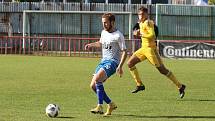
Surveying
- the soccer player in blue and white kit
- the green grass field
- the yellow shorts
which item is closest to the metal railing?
the green grass field

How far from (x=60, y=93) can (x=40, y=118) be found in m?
4.49

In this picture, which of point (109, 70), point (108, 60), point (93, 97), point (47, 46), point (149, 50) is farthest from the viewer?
point (47, 46)

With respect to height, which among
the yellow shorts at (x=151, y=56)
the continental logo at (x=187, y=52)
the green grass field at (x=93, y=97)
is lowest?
the continental logo at (x=187, y=52)

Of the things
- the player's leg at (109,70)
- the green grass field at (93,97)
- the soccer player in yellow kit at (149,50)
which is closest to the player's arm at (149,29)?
the soccer player in yellow kit at (149,50)

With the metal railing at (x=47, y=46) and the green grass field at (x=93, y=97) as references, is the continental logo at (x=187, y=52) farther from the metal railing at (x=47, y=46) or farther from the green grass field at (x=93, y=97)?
the green grass field at (x=93, y=97)

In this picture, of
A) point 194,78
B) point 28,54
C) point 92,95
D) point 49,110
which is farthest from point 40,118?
point 28,54

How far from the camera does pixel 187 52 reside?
114 ft

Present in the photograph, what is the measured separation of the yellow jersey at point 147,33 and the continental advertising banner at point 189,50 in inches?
746

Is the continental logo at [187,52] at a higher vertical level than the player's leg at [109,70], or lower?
lower

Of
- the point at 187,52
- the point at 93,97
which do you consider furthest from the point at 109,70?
the point at 187,52

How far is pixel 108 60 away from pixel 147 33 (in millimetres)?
4007

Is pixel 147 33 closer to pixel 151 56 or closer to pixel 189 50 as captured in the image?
pixel 151 56

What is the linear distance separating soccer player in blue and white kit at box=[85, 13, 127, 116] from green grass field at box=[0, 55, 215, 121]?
33 centimetres

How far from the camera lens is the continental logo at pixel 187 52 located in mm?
34469
